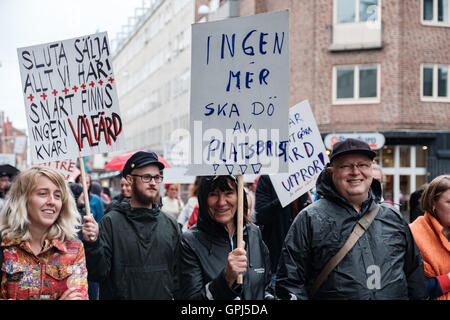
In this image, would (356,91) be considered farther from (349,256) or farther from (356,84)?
(349,256)

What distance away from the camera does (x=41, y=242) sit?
134 inches

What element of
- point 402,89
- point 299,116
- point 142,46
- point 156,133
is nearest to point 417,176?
point 402,89

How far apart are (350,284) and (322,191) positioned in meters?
0.64

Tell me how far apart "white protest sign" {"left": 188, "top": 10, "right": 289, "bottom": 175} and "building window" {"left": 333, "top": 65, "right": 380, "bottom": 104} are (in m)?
20.1

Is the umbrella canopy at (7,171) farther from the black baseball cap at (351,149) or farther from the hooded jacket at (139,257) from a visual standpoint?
the black baseball cap at (351,149)

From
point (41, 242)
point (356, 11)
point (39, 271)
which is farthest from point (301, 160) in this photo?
point (356, 11)

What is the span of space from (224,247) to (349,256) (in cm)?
79

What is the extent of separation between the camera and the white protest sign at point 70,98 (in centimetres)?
454

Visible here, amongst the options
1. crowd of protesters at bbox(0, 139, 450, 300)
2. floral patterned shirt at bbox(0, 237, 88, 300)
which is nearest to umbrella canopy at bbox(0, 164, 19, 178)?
crowd of protesters at bbox(0, 139, 450, 300)

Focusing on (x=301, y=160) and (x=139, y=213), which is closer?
(x=139, y=213)

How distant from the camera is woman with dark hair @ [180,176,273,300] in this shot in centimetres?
377

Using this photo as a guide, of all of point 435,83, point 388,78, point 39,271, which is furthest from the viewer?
point 435,83

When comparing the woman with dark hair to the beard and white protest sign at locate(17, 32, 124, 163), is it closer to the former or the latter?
the beard

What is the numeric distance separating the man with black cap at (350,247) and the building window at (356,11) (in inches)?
816
